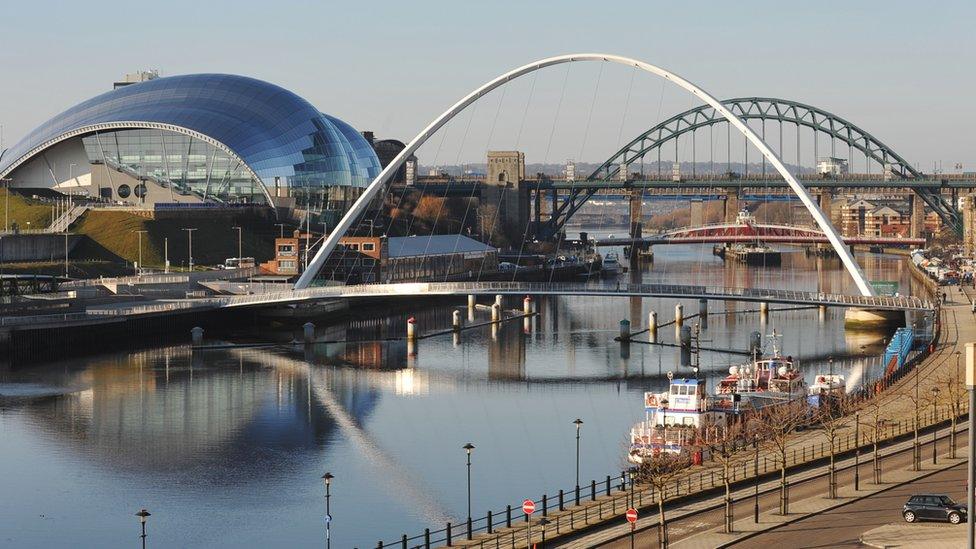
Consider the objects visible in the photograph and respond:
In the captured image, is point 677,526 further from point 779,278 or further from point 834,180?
point 834,180

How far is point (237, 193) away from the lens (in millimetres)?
121562

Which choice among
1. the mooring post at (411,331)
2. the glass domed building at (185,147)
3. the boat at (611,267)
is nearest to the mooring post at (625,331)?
the mooring post at (411,331)

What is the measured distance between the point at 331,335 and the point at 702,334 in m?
18.6

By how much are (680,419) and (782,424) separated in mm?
5626

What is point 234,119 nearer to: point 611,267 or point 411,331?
point 611,267

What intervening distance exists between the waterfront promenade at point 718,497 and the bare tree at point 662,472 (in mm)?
249

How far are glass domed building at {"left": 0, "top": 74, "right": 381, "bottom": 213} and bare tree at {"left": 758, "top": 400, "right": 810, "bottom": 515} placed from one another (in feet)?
249

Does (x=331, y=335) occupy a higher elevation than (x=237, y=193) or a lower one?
lower

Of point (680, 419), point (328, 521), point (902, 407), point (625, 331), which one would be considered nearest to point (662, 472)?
point (328, 521)

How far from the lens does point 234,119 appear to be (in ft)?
393

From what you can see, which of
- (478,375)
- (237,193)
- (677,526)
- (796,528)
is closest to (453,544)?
(677,526)

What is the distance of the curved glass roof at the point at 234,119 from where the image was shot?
120 m

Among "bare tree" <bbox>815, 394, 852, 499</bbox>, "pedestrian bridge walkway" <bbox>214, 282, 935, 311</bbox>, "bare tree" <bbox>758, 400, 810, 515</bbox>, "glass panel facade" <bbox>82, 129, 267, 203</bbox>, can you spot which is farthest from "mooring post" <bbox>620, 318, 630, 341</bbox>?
"glass panel facade" <bbox>82, 129, 267, 203</bbox>

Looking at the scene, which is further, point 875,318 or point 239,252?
point 239,252
